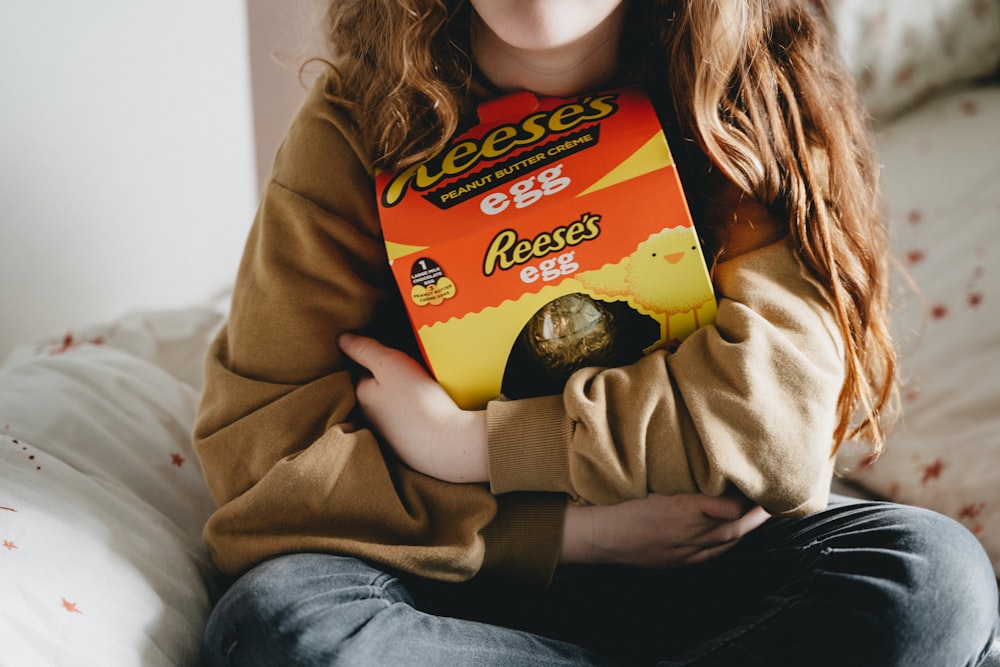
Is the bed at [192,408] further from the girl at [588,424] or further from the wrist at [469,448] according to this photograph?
the wrist at [469,448]

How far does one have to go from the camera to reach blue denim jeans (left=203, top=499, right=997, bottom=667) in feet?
1.95

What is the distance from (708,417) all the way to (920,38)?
0.83 m

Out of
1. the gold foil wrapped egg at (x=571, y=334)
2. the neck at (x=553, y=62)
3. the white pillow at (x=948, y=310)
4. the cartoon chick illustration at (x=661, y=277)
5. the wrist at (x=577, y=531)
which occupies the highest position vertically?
the neck at (x=553, y=62)

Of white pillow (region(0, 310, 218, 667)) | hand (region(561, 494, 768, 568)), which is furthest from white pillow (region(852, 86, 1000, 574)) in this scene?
white pillow (region(0, 310, 218, 667))

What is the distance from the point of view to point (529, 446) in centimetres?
68

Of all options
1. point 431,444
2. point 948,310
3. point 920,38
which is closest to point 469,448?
point 431,444

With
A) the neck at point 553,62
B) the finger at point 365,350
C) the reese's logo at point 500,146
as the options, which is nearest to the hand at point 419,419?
the finger at point 365,350

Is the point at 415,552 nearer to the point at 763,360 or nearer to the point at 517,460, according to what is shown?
the point at 517,460

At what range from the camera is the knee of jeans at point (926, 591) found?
59 cm

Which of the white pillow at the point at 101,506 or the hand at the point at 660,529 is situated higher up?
the white pillow at the point at 101,506

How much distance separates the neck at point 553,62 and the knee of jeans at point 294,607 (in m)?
0.43

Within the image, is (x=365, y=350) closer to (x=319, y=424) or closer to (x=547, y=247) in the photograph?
A: (x=319, y=424)

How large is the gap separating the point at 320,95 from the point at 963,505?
72 cm

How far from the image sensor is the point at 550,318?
0.69 m
